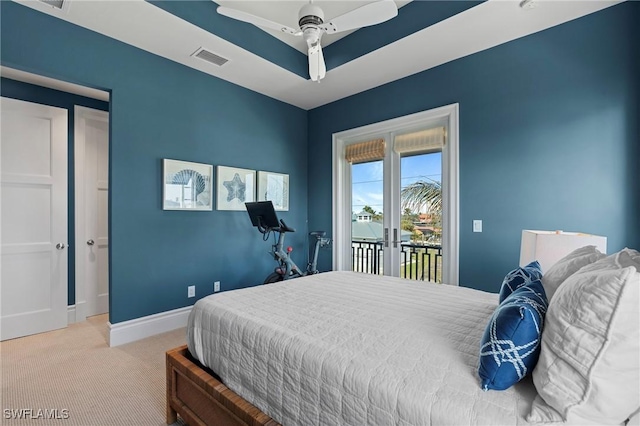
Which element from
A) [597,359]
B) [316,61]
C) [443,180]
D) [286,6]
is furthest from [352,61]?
[597,359]

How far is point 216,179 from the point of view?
11.8ft

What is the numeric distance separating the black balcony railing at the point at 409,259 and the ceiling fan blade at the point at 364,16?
2416 millimetres

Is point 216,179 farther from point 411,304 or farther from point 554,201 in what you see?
point 554,201

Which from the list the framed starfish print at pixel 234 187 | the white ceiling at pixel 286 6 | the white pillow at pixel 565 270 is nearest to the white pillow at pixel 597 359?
the white pillow at pixel 565 270

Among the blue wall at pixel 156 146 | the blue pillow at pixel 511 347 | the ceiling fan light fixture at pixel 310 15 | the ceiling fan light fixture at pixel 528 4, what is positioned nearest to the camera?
the blue pillow at pixel 511 347

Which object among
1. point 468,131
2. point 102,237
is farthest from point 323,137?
point 102,237

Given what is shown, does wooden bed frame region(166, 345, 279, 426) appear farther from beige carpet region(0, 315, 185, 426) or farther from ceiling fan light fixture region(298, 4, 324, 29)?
ceiling fan light fixture region(298, 4, 324, 29)

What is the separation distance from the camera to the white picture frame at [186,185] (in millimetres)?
3182

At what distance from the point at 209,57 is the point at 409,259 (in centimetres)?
316

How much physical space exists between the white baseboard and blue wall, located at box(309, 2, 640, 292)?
3.06 meters

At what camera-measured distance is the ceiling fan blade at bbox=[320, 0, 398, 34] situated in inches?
71.7

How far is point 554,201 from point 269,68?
121 inches

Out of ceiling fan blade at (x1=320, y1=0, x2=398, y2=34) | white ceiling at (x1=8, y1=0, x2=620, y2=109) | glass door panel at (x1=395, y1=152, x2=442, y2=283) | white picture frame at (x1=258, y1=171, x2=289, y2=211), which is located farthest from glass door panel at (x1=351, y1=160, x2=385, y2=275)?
ceiling fan blade at (x1=320, y1=0, x2=398, y2=34)

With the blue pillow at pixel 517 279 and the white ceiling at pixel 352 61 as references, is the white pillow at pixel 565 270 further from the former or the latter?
the white ceiling at pixel 352 61
